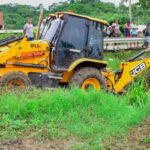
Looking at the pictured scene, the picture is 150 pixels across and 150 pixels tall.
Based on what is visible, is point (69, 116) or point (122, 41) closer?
point (69, 116)

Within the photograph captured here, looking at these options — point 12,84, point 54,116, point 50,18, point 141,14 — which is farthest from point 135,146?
point 141,14

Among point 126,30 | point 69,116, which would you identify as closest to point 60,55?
point 69,116

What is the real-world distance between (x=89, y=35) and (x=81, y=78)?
1.21m

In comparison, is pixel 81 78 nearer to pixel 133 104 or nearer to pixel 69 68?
pixel 69 68

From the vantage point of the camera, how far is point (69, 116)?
5059 millimetres

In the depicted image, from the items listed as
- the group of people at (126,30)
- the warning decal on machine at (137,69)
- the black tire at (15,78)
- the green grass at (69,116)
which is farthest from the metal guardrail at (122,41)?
the green grass at (69,116)

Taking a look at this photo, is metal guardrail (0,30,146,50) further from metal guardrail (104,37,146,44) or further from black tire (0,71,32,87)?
black tire (0,71,32,87)

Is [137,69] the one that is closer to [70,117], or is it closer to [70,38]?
[70,38]

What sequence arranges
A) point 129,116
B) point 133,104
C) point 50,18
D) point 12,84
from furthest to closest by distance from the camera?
point 50,18, point 12,84, point 133,104, point 129,116

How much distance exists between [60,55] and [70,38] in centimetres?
52

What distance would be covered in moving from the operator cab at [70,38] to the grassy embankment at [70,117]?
2.18 meters

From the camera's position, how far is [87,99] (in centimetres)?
570

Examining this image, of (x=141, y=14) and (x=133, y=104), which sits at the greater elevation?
(x=141, y=14)

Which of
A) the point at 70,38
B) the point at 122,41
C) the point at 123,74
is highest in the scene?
the point at 70,38
